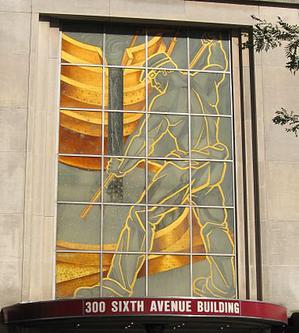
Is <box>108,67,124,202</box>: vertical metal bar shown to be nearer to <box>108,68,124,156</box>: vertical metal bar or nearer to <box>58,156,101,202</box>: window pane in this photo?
<box>108,68,124,156</box>: vertical metal bar

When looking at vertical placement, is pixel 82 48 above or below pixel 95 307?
above

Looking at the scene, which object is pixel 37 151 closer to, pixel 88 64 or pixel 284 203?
pixel 88 64

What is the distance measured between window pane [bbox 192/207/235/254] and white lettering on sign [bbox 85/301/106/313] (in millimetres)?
4487

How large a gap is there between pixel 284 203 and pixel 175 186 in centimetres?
317

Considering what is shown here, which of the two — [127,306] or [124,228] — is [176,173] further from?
[127,306]

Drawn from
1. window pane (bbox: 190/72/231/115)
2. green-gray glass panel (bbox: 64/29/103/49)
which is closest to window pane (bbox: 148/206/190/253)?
window pane (bbox: 190/72/231/115)

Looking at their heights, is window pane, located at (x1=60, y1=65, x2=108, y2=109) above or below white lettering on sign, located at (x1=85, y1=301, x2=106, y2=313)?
above

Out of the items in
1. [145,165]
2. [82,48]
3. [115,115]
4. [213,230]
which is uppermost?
[82,48]

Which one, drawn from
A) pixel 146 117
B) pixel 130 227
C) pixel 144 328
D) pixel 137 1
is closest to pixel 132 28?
pixel 137 1

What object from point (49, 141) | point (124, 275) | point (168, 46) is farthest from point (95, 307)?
point (168, 46)

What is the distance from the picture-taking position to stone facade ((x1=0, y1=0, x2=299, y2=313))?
21250mm

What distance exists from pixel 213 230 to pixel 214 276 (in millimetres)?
1313

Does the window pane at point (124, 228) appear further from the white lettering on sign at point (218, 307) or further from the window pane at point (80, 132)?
the white lettering on sign at point (218, 307)

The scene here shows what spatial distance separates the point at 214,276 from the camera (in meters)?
22.1
